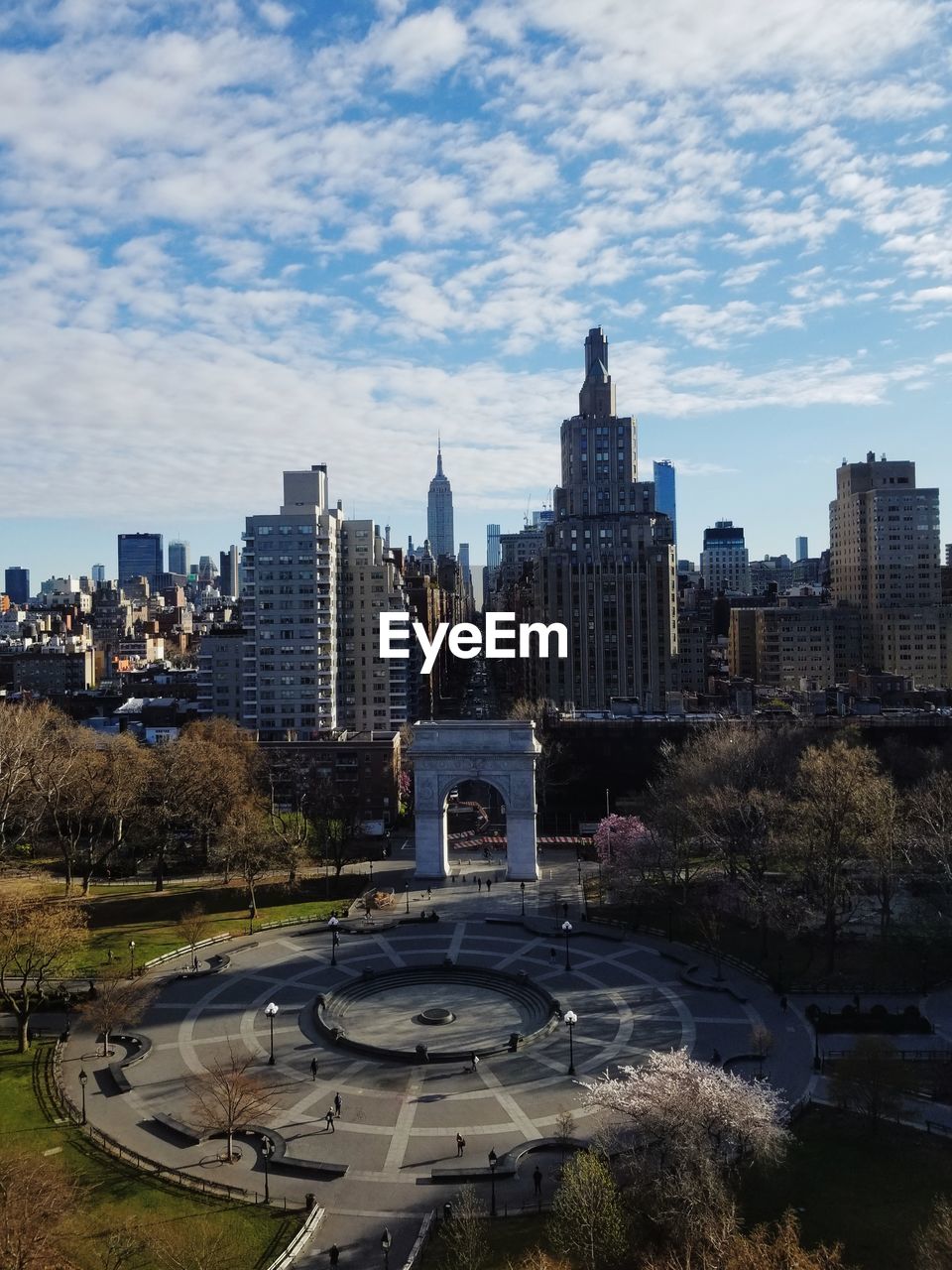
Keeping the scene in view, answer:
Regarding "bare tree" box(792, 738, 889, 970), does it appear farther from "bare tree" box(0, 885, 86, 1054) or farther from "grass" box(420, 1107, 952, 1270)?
"bare tree" box(0, 885, 86, 1054)

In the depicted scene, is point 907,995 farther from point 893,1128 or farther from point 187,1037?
point 187,1037

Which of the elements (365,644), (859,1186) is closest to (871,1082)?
(859,1186)

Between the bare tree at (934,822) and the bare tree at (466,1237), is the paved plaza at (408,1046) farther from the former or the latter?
the bare tree at (934,822)

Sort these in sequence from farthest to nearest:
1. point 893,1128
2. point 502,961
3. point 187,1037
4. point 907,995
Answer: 1. point 502,961
2. point 907,995
3. point 187,1037
4. point 893,1128

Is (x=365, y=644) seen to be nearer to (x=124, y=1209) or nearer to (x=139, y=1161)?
(x=139, y=1161)

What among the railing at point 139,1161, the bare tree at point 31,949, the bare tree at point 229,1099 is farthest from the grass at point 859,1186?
the bare tree at point 31,949

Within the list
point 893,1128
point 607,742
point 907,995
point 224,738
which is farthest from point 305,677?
point 893,1128

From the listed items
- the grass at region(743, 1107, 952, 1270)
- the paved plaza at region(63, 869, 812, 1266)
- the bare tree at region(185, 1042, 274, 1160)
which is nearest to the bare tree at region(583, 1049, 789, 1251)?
the grass at region(743, 1107, 952, 1270)
